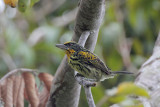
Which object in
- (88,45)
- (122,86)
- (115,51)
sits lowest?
(122,86)

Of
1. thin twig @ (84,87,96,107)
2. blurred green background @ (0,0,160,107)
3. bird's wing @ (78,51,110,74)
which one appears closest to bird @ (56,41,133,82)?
bird's wing @ (78,51,110,74)

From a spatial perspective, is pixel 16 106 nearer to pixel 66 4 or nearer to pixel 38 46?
pixel 38 46

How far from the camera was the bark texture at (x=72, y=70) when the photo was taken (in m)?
2.36

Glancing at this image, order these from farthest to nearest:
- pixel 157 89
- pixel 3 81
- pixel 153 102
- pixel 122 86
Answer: pixel 157 89
pixel 153 102
pixel 3 81
pixel 122 86

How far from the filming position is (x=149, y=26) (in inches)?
269

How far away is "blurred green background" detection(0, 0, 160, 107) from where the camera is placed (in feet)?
18.1

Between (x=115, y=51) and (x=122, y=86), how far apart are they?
4061 mm

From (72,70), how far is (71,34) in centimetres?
302

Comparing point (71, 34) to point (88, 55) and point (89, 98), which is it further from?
point (89, 98)

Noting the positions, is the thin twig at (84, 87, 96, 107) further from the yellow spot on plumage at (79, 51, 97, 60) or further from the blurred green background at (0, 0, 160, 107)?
the blurred green background at (0, 0, 160, 107)

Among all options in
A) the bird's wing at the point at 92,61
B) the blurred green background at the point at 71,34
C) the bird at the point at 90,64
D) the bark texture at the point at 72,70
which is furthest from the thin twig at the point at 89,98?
the blurred green background at the point at 71,34

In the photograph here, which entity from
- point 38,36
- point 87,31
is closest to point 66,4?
point 38,36

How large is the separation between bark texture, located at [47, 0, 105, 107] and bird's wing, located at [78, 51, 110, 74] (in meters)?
0.31

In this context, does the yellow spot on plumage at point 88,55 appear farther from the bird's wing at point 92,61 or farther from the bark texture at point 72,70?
the bark texture at point 72,70
